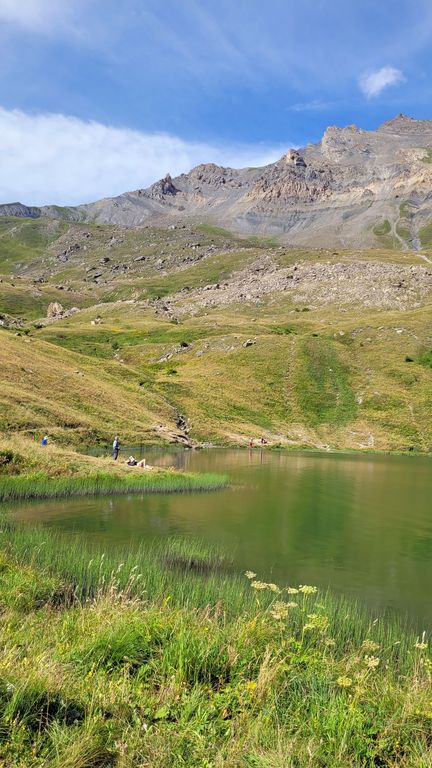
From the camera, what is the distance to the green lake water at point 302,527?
2028cm

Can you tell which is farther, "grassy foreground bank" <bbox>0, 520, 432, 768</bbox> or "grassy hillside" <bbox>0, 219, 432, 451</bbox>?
"grassy hillside" <bbox>0, 219, 432, 451</bbox>

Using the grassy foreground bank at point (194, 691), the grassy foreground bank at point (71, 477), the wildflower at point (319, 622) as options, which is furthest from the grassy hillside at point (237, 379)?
the wildflower at point (319, 622)

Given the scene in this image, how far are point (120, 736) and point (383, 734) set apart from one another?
4.18m

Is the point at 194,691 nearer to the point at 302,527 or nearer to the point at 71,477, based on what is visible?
the point at 302,527

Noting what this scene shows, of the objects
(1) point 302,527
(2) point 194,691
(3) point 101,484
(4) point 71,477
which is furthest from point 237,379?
(2) point 194,691

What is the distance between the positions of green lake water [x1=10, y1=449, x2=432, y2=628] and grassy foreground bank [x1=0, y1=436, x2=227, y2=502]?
1510mm

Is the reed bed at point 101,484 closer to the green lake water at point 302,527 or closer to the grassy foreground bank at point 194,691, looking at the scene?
the green lake water at point 302,527

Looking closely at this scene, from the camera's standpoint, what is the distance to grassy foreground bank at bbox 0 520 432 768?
709cm

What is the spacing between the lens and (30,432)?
4891cm

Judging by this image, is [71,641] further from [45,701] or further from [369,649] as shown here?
[369,649]

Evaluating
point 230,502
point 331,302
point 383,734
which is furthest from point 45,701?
point 331,302

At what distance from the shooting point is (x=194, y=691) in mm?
8461

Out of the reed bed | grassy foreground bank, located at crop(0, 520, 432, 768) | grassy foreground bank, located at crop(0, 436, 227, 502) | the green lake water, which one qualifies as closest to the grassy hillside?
grassy foreground bank, located at crop(0, 436, 227, 502)

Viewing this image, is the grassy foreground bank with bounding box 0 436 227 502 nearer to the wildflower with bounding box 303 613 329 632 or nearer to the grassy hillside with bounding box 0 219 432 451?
the grassy hillside with bounding box 0 219 432 451
